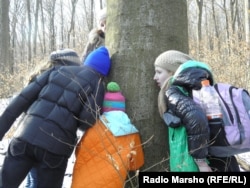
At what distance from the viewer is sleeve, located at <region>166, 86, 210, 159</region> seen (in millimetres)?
2078

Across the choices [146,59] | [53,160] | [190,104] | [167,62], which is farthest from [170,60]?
[53,160]

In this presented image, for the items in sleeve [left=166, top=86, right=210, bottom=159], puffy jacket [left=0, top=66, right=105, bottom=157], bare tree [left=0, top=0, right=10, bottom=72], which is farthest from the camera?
bare tree [left=0, top=0, right=10, bottom=72]

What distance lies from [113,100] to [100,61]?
12.4 inches

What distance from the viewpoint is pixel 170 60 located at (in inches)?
94.7

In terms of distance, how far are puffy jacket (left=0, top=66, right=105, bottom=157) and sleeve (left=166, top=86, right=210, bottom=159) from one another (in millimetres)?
564

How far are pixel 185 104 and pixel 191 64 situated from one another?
30cm

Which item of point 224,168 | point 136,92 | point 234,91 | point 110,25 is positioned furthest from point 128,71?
point 224,168

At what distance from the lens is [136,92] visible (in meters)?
2.52

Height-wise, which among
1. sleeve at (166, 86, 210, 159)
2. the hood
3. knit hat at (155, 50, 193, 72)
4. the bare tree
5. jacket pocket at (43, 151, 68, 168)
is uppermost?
the bare tree

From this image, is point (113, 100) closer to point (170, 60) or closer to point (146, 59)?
point (146, 59)

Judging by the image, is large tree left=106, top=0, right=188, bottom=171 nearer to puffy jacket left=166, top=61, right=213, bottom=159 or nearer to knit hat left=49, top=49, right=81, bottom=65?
puffy jacket left=166, top=61, right=213, bottom=159

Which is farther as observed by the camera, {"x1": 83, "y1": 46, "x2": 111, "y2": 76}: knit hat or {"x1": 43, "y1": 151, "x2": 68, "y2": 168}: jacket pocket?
{"x1": 83, "y1": 46, "x2": 111, "y2": 76}: knit hat

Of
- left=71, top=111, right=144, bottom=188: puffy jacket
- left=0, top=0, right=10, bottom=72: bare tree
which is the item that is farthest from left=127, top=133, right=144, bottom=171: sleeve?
left=0, top=0, right=10, bottom=72: bare tree

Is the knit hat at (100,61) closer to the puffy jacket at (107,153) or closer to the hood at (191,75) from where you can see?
the puffy jacket at (107,153)
